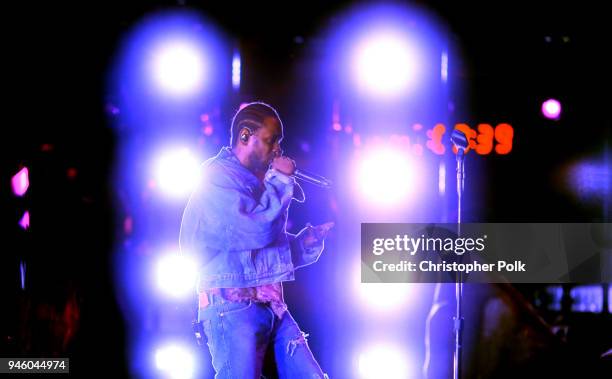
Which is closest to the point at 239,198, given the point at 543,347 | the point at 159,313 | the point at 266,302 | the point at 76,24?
the point at 266,302

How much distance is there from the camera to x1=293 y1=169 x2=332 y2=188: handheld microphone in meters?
3.36

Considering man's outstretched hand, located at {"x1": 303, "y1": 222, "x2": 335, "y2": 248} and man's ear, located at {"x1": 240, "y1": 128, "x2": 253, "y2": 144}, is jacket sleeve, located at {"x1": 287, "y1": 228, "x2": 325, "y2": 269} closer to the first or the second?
man's outstretched hand, located at {"x1": 303, "y1": 222, "x2": 335, "y2": 248}

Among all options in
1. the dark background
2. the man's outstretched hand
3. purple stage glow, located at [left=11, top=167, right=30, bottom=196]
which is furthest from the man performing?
purple stage glow, located at [left=11, top=167, right=30, bottom=196]

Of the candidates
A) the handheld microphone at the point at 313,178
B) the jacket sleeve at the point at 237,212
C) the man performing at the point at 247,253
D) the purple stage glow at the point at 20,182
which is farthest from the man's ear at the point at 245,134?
the purple stage glow at the point at 20,182

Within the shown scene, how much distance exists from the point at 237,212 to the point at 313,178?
2.53ft

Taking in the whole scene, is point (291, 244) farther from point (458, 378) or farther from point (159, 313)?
point (458, 378)

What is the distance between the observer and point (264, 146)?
2992 millimetres

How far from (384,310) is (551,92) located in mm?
1721

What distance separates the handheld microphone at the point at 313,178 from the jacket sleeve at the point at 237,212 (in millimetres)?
468

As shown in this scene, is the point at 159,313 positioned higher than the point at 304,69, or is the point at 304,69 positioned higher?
the point at 304,69

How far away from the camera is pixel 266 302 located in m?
2.70

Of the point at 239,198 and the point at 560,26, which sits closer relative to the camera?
the point at 239,198

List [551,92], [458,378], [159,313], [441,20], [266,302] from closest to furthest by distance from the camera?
[266,302] < [458,378] < [159,313] < [441,20] < [551,92]

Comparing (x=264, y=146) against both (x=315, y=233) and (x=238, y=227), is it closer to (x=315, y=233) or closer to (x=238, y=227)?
(x=238, y=227)
